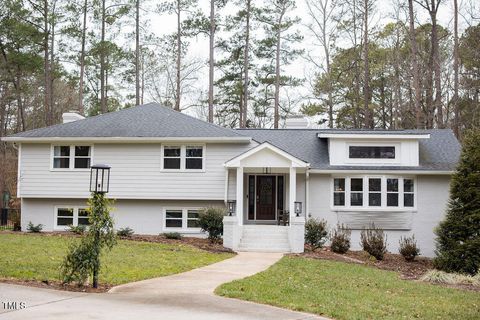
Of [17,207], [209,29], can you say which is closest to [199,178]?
[17,207]

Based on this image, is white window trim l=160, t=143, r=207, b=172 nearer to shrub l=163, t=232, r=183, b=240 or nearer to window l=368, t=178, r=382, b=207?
shrub l=163, t=232, r=183, b=240

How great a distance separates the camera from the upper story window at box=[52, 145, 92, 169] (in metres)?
22.9

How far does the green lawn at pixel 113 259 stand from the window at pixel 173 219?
3.98m

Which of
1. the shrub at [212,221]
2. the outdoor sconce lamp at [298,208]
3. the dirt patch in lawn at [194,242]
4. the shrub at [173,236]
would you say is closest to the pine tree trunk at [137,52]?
the dirt patch in lawn at [194,242]

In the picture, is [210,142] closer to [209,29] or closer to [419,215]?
[419,215]

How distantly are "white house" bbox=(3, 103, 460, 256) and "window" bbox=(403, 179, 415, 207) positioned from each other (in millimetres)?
39

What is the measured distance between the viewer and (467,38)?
31719 mm

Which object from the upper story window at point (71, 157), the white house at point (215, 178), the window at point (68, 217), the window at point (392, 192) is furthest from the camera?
the window at point (68, 217)

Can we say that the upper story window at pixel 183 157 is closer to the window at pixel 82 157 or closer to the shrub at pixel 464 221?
the window at pixel 82 157

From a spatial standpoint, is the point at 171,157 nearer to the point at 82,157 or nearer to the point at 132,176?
the point at 132,176

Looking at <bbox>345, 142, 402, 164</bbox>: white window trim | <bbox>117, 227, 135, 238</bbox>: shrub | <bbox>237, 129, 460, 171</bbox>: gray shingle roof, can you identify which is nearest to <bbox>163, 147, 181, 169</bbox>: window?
<bbox>117, 227, 135, 238</bbox>: shrub

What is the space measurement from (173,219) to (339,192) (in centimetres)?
659

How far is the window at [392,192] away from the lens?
2212cm

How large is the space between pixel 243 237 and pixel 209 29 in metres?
17.4
